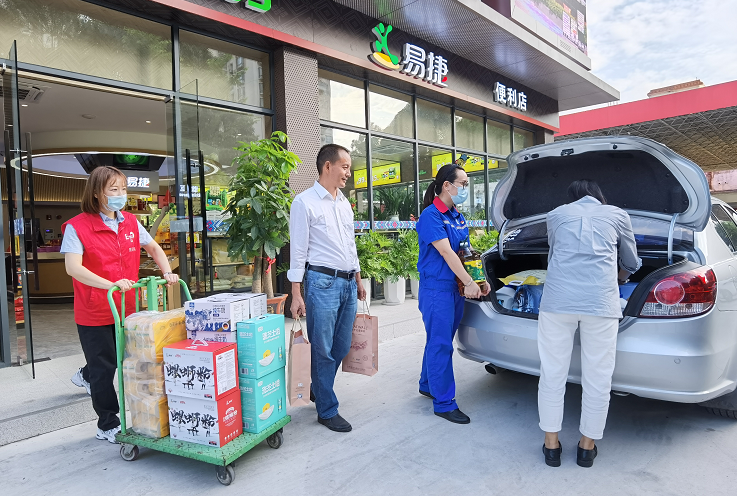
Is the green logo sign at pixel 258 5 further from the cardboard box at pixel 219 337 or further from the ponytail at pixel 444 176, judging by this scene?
the cardboard box at pixel 219 337

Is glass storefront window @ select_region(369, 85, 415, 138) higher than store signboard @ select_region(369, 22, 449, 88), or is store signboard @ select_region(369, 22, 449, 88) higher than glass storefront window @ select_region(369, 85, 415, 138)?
store signboard @ select_region(369, 22, 449, 88)

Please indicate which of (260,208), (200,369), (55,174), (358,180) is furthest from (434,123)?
(55,174)

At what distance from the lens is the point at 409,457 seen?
2.73 m

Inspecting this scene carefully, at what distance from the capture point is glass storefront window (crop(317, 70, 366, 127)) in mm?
7406

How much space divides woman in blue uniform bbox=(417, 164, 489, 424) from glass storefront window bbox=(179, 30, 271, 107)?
403 cm

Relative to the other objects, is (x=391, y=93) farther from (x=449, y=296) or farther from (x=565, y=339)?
(x=565, y=339)

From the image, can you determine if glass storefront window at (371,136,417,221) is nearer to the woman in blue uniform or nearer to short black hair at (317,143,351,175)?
the woman in blue uniform

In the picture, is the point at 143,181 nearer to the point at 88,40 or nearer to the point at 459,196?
the point at 88,40

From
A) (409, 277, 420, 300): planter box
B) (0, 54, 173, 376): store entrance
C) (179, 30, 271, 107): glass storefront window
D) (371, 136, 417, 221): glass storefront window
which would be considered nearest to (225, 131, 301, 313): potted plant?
(0, 54, 173, 376): store entrance

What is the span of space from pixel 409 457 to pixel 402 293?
4.82 meters

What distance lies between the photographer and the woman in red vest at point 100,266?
2.75m

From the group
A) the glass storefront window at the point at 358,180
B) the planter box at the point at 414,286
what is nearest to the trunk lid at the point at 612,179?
the planter box at the point at 414,286

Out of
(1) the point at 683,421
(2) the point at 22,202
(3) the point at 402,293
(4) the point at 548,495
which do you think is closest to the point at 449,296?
(4) the point at 548,495

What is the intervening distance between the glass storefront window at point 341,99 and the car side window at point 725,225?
5335 millimetres
